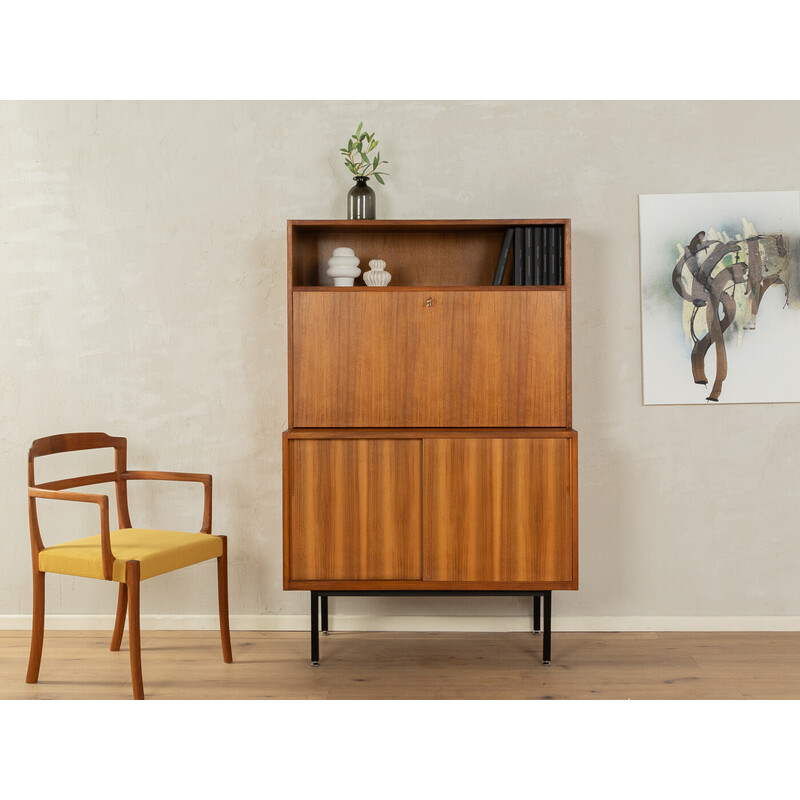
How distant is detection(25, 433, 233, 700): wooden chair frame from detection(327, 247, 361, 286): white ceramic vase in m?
0.96

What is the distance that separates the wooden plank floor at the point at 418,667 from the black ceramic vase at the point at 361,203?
1782 millimetres

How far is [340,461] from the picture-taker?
9.44ft

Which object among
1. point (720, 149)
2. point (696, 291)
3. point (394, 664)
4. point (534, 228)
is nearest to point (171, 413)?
point (394, 664)

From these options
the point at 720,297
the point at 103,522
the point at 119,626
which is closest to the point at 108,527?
the point at 103,522

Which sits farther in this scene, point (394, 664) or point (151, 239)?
point (151, 239)

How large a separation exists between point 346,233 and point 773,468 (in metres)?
2.12

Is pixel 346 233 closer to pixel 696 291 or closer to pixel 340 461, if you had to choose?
pixel 340 461

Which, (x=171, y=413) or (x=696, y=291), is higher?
(x=696, y=291)

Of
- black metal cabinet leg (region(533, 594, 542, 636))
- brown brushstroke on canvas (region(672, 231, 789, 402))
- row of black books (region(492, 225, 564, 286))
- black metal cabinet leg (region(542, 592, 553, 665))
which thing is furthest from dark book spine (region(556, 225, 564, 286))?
black metal cabinet leg (region(533, 594, 542, 636))

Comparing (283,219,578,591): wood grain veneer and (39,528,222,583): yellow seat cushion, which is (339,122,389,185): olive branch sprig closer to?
(283,219,578,591): wood grain veneer

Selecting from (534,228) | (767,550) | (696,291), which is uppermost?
(534,228)

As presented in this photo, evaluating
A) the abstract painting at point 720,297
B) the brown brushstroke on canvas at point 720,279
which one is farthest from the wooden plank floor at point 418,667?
the brown brushstroke on canvas at point 720,279

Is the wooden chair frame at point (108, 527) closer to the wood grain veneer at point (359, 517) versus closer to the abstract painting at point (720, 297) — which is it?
the wood grain veneer at point (359, 517)

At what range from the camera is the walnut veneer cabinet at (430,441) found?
286cm
